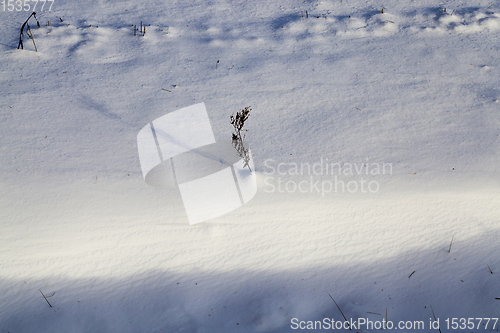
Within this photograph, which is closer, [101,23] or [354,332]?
[354,332]

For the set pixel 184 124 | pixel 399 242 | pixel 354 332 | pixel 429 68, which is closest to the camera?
pixel 354 332

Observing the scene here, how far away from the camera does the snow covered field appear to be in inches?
101

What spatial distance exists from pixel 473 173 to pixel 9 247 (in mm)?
4035

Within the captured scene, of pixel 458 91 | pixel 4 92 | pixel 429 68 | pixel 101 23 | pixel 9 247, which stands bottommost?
pixel 9 247

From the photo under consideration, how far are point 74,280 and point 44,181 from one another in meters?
0.90

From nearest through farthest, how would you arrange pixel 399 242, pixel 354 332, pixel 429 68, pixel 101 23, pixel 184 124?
pixel 354 332, pixel 399 242, pixel 184 124, pixel 429 68, pixel 101 23

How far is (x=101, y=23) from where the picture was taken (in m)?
3.70

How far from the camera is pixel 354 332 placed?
8.30 ft

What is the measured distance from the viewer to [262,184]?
2.82 metres

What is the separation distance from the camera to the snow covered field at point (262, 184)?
258 centimetres

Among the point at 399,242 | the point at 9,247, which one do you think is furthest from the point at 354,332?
the point at 9,247

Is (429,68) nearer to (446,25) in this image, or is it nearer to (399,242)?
(446,25)

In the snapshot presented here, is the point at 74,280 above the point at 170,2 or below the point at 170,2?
below

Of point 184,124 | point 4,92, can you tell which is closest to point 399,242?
point 184,124
